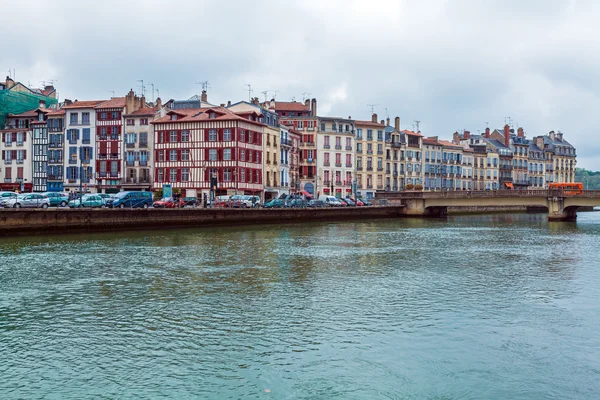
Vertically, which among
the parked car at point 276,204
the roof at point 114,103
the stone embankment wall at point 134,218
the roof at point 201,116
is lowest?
the stone embankment wall at point 134,218

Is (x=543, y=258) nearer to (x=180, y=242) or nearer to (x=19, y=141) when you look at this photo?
(x=180, y=242)

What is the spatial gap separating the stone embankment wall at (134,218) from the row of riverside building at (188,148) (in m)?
11.5

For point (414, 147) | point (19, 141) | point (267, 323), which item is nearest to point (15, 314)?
point (267, 323)

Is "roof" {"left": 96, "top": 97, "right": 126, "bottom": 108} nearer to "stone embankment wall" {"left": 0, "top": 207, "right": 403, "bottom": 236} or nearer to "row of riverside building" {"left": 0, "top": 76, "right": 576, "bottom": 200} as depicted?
"row of riverside building" {"left": 0, "top": 76, "right": 576, "bottom": 200}

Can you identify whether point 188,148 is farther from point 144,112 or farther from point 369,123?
point 369,123

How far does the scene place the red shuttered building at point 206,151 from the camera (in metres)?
73.3

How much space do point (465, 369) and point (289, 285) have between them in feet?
35.3

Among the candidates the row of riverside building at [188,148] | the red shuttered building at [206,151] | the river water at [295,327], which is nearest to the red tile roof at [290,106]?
the row of riverside building at [188,148]

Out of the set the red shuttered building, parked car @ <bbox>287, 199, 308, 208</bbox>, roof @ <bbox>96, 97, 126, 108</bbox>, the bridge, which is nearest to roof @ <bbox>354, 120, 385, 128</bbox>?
the bridge

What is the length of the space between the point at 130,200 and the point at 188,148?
19717 millimetres

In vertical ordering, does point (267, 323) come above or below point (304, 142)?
below

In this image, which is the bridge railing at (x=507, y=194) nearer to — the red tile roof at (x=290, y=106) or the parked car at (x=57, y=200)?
the red tile roof at (x=290, y=106)

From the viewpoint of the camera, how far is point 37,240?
3853 centimetres

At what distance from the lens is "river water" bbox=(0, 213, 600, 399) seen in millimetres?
12414
